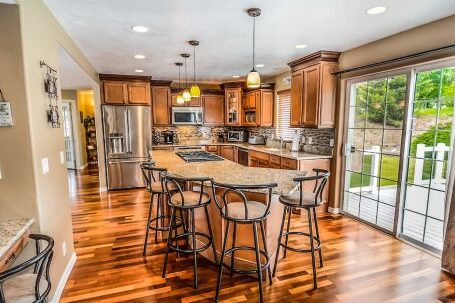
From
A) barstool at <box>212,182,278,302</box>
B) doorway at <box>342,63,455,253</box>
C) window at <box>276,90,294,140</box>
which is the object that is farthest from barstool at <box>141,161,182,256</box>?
window at <box>276,90,294,140</box>

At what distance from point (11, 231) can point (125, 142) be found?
4071 mm

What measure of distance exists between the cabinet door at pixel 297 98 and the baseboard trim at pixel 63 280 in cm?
363

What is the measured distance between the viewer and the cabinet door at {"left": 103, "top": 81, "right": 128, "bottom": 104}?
542 centimetres

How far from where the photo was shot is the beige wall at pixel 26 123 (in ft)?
5.68

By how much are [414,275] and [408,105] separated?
1.86 m

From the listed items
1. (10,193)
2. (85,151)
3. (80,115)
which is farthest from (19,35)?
(85,151)

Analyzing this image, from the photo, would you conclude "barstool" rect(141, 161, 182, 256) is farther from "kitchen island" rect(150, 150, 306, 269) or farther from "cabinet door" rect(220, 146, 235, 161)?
"cabinet door" rect(220, 146, 235, 161)

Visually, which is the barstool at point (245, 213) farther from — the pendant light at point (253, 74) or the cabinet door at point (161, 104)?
the cabinet door at point (161, 104)

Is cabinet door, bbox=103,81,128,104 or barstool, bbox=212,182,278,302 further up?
cabinet door, bbox=103,81,128,104

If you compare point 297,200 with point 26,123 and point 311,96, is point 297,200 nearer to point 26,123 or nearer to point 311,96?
point 26,123

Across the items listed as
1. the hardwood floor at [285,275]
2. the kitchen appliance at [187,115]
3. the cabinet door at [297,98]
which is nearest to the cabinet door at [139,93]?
the kitchen appliance at [187,115]

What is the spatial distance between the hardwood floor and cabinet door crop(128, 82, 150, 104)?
2977 millimetres

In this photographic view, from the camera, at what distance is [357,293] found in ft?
7.38

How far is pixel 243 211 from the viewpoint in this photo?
212cm
